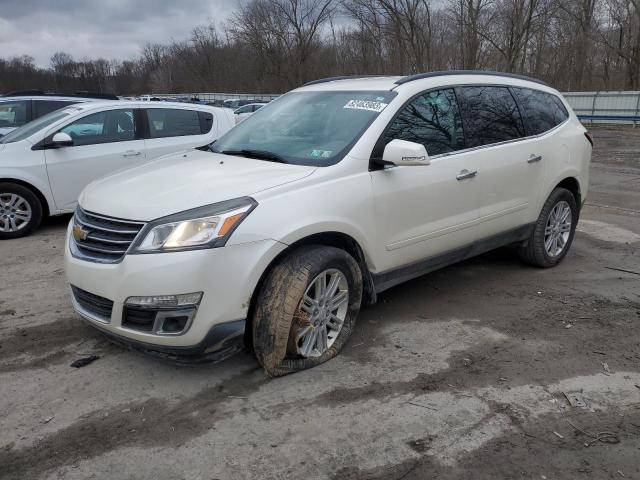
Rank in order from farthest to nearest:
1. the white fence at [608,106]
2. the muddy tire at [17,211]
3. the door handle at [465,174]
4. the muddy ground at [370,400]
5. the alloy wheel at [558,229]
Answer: the white fence at [608,106], the muddy tire at [17,211], the alloy wheel at [558,229], the door handle at [465,174], the muddy ground at [370,400]

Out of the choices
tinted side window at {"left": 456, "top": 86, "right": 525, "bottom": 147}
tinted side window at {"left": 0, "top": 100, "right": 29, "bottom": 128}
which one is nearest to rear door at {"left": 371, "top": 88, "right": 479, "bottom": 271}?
tinted side window at {"left": 456, "top": 86, "right": 525, "bottom": 147}

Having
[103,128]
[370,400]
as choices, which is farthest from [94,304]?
[103,128]

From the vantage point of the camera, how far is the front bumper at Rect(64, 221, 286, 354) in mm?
2914

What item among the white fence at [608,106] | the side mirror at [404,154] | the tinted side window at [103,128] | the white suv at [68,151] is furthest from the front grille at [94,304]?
the white fence at [608,106]

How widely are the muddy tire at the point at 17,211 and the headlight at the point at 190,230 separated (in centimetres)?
453

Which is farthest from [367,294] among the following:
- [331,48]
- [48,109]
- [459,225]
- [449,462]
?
[331,48]

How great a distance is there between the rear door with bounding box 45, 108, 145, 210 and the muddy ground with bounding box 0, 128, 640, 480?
8.08ft

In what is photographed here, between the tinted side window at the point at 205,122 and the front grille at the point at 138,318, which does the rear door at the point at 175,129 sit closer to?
the tinted side window at the point at 205,122

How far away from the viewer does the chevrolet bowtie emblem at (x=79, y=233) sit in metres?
3.34

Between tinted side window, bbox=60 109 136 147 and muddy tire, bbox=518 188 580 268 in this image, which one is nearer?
muddy tire, bbox=518 188 580 268

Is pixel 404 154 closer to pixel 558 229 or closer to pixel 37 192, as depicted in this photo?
pixel 558 229

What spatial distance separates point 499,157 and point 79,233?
327cm

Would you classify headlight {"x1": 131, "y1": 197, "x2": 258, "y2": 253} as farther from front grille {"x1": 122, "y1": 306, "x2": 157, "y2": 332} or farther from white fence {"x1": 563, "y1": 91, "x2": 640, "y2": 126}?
white fence {"x1": 563, "y1": 91, "x2": 640, "y2": 126}

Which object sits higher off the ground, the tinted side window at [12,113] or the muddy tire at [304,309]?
the tinted side window at [12,113]
